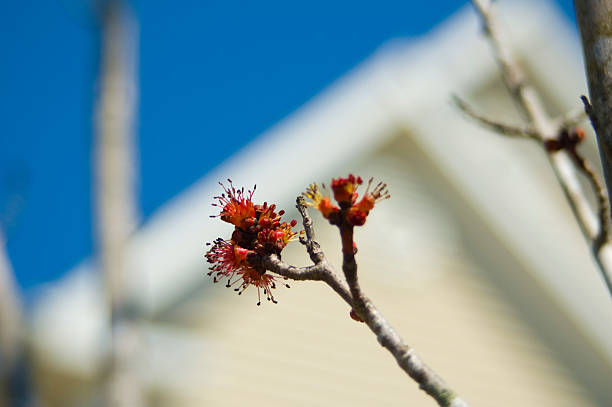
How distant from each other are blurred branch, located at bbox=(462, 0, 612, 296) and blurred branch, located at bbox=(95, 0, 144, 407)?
3.23 meters

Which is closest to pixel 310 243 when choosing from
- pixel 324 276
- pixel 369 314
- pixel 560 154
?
pixel 324 276

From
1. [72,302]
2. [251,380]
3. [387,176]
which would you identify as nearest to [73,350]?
[72,302]

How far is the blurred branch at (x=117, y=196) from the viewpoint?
4762 millimetres

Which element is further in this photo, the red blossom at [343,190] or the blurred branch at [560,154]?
the blurred branch at [560,154]

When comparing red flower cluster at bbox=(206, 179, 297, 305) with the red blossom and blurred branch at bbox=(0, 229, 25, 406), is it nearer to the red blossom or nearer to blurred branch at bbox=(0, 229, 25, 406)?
the red blossom

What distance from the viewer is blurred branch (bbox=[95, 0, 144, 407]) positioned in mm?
4762

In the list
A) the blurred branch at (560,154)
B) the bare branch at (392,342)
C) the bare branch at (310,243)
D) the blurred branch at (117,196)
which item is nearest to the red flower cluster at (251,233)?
the bare branch at (310,243)

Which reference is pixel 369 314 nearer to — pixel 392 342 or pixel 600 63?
pixel 392 342

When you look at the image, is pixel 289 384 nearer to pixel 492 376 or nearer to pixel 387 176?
pixel 492 376

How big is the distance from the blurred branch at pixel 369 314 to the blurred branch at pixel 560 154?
0.85 metres

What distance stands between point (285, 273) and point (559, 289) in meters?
6.76

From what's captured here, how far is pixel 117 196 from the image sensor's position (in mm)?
5637

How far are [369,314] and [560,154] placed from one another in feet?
4.65

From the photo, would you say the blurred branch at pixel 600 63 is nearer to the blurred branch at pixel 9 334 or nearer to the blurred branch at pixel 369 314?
the blurred branch at pixel 369 314
